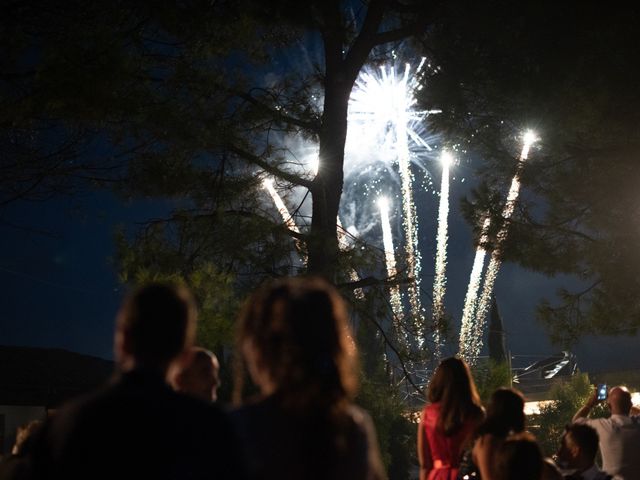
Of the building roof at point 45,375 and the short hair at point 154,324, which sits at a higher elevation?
the building roof at point 45,375

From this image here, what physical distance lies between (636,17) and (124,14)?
21.8 feet

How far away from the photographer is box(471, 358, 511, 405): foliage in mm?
9391

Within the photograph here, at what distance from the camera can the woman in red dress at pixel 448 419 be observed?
484 cm

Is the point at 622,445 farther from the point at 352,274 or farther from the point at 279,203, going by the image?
the point at 279,203

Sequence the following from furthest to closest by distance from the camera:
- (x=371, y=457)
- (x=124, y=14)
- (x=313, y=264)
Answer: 1. (x=313, y=264)
2. (x=124, y=14)
3. (x=371, y=457)

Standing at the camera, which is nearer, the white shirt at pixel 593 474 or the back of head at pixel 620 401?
the white shirt at pixel 593 474

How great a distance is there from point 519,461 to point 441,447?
3.77 feet

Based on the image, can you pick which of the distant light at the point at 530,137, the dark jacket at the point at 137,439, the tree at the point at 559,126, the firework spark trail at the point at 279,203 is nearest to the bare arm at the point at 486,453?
the dark jacket at the point at 137,439

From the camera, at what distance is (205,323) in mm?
7086

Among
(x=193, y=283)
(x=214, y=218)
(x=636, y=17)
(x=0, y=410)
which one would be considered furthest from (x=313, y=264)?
(x=0, y=410)

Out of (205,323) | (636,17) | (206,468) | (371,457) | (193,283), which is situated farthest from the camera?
(636,17)

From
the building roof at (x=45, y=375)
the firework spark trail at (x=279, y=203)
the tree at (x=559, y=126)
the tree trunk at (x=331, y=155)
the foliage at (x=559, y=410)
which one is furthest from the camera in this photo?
the foliage at (x=559, y=410)

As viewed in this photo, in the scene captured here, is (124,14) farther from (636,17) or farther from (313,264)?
(636,17)

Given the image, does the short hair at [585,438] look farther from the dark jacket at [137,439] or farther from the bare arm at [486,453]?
the dark jacket at [137,439]
